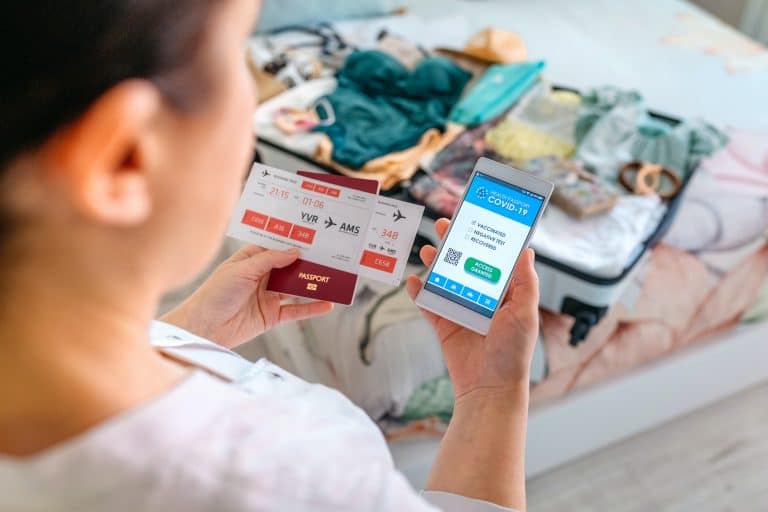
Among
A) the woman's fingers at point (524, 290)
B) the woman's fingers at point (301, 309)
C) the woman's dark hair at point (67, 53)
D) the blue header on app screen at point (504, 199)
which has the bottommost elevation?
the woman's fingers at point (301, 309)

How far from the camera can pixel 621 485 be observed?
1.39 metres

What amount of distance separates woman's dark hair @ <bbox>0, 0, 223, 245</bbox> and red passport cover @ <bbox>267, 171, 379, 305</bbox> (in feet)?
1.45

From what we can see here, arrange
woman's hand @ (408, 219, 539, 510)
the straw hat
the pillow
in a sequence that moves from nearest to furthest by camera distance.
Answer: woman's hand @ (408, 219, 539, 510), the straw hat, the pillow

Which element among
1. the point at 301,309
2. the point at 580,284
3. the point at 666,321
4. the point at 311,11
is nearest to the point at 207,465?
the point at 301,309

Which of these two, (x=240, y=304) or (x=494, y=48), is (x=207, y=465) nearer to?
(x=240, y=304)

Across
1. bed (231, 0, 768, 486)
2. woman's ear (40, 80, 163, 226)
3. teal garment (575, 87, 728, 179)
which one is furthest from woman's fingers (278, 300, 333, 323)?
teal garment (575, 87, 728, 179)

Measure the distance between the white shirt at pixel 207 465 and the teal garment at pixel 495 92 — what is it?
1.10 metres

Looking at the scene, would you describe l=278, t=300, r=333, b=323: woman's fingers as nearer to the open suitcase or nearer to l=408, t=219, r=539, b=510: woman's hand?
l=408, t=219, r=539, b=510: woman's hand

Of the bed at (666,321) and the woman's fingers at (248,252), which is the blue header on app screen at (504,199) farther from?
the bed at (666,321)

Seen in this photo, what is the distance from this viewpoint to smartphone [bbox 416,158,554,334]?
773 mm

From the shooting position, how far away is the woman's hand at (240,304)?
734mm

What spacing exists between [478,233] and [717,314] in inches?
29.0

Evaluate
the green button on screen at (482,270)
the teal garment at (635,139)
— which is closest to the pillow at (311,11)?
the teal garment at (635,139)

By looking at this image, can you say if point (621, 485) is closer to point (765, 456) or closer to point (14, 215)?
point (765, 456)
